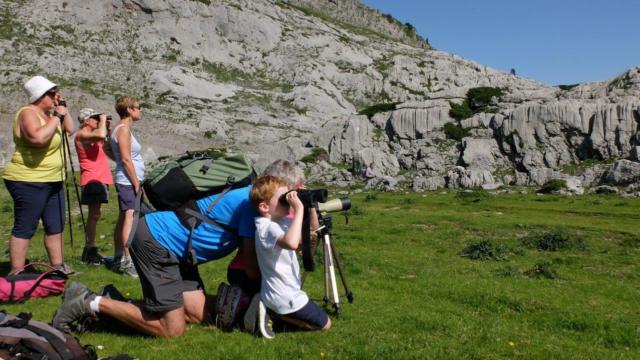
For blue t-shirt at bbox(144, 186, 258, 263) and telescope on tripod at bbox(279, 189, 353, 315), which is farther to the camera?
blue t-shirt at bbox(144, 186, 258, 263)

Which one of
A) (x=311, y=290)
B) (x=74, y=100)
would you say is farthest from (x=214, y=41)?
(x=311, y=290)

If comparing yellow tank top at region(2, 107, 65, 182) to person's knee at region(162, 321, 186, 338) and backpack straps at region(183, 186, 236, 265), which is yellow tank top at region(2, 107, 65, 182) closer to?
backpack straps at region(183, 186, 236, 265)

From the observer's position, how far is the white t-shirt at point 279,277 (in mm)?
7098

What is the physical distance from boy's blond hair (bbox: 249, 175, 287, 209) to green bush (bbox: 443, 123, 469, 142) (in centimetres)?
4821

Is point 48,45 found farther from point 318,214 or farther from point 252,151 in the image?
point 318,214

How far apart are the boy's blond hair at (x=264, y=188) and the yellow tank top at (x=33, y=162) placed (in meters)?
5.39

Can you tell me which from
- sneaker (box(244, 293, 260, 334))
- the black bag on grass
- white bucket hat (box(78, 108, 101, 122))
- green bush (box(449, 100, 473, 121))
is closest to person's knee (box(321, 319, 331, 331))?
sneaker (box(244, 293, 260, 334))

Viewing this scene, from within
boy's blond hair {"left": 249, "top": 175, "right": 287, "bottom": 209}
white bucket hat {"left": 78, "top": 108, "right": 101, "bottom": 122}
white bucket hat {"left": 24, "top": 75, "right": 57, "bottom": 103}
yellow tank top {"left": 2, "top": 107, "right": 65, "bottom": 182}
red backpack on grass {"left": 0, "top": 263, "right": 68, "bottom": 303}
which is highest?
white bucket hat {"left": 24, "top": 75, "right": 57, "bottom": 103}

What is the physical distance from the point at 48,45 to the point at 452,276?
87021 millimetres

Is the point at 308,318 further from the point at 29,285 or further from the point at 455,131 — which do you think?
the point at 455,131

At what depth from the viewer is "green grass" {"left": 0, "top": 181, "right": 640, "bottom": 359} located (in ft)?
23.1

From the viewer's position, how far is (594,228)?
22766 mm

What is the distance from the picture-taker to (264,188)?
6918mm

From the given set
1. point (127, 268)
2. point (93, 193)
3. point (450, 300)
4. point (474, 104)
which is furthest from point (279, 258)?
point (474, 104)
